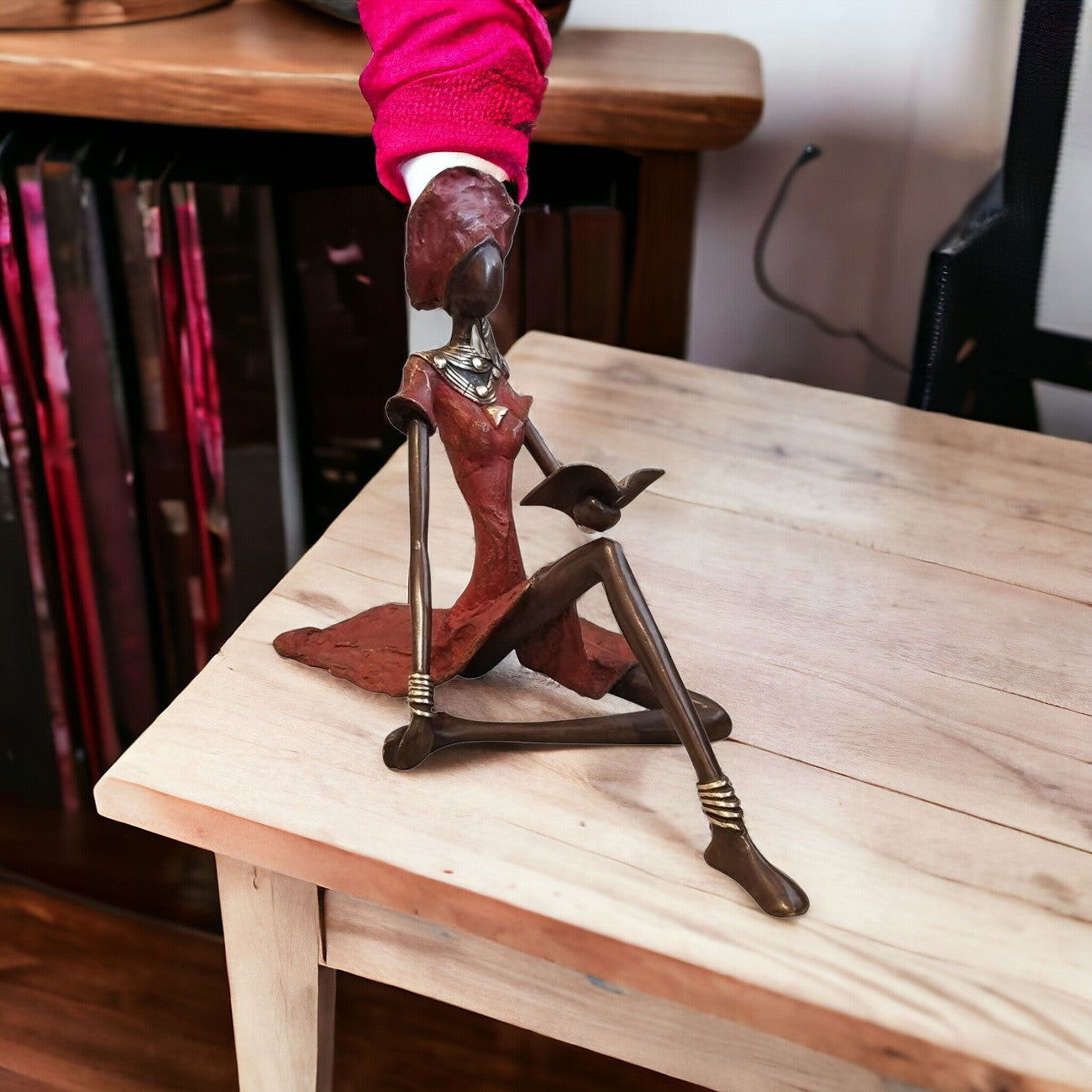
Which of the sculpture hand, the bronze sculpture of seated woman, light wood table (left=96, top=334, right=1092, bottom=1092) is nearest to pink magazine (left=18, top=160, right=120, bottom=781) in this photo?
light wood table (left=96, top=334, right=1092, bottom=1092)

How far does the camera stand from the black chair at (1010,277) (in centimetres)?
93

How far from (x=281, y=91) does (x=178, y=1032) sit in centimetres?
84

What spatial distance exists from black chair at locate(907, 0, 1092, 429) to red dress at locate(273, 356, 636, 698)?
1.47 feet

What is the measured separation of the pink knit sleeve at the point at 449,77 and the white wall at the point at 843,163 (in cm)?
64

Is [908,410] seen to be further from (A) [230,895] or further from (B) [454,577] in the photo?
(A) [230,895]

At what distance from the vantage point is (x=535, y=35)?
1.95ft

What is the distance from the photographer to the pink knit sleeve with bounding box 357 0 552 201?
561 millimetres

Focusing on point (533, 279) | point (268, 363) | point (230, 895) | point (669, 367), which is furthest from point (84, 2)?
point (230, 895)

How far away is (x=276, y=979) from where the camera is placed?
667 mm

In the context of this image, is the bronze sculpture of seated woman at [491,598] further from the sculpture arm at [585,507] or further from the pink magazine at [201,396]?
the pink magazine at [201,396]

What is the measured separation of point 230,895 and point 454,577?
230 mm

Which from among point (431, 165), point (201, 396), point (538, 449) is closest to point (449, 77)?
point (431, 165)

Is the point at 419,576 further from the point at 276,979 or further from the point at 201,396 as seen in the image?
the point at 201,396

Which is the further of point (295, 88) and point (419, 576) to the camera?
point (295, 88)
